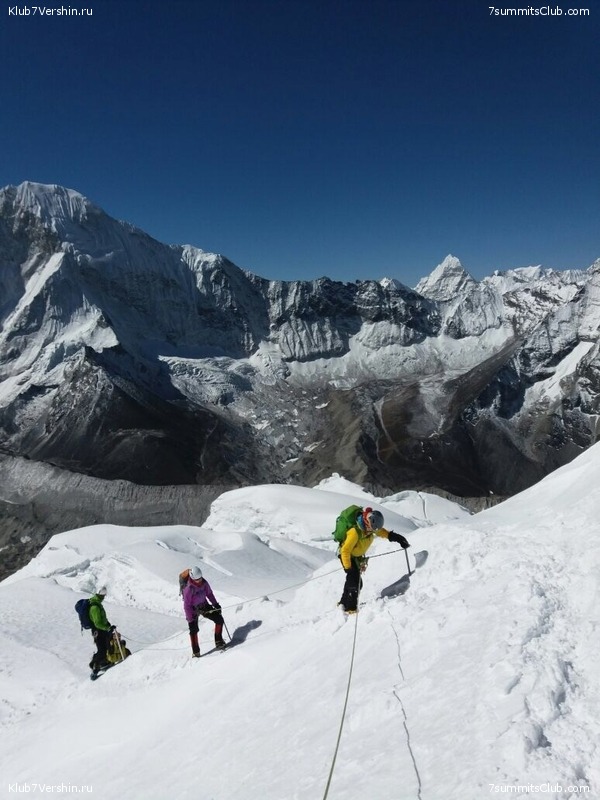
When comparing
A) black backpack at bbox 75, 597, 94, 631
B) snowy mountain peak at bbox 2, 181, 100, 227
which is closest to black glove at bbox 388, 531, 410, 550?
black backpack at bbox 75, 597, 94, 631

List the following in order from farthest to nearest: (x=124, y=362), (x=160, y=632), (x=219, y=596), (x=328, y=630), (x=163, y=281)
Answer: (x=163, y=281)
(x=124, y=362)
(x=219, y=596)
(x=160, y=632)
(x=328, y=630)

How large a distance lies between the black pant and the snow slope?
27cm

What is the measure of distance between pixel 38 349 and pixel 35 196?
49502 millimetres

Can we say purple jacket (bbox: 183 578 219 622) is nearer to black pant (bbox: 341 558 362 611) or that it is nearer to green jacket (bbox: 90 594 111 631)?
green jacket (bbox: 90 594 111 631)

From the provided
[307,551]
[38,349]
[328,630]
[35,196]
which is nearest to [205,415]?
[38,349]

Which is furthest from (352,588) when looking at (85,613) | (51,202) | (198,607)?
(51,202)

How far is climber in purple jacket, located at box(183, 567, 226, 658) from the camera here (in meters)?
11.6

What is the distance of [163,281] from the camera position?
193 meters

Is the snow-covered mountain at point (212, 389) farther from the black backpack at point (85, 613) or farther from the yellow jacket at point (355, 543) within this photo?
the yellow jacket at point (355, 543)

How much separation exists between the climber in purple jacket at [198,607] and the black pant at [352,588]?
2.99 meters

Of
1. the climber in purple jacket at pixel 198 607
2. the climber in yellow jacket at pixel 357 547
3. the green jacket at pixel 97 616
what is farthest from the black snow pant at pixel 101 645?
the climber in yellow jacket at pixel 357 547

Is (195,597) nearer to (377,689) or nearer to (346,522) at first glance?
(346,522)

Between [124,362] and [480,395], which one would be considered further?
[124,362]

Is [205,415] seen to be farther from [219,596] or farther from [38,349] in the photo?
[219,596]
